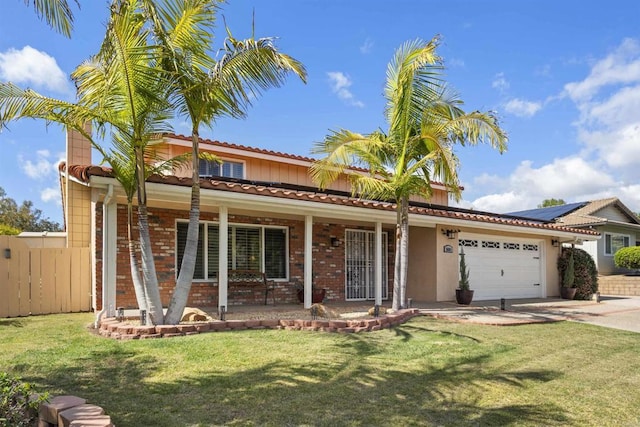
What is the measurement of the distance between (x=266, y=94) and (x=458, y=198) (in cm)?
496

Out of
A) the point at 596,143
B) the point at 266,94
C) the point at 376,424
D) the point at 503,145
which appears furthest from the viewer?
the point at 596,143

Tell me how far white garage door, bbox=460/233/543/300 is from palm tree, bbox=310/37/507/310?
5472 millimetres

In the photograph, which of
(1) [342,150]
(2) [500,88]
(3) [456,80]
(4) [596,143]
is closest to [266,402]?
(1) [342,150]

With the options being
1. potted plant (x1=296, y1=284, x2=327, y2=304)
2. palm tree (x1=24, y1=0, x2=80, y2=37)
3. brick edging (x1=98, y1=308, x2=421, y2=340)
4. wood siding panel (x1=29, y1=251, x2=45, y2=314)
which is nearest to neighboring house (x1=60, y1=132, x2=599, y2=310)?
potted plant (x1=296, y1=284, x2=327, y2=304)

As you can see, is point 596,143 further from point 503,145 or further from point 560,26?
point 503,145

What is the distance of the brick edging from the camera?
285 inches

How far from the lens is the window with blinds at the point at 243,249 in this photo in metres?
11.8

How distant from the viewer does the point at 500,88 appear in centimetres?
1333

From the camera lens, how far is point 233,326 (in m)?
8.20

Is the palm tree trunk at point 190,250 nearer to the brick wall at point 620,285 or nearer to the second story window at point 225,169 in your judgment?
the second story window at point 225,169

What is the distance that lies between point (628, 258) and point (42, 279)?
26175mm

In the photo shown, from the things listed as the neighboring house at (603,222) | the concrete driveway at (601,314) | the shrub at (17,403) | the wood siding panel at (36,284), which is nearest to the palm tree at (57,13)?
the shrub at (17,403)

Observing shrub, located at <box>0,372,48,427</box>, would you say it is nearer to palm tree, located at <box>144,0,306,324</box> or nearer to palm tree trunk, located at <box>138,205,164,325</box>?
palm tree trunk, located at <box>138,205,164,325</box>

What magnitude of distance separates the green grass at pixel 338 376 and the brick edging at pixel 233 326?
1.13 feet
